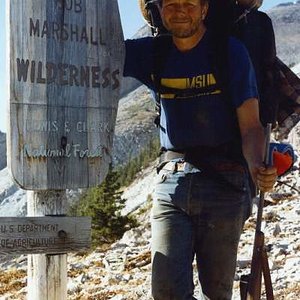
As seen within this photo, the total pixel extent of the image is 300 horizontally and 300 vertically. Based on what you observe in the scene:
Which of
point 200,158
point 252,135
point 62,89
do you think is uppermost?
point 62,89

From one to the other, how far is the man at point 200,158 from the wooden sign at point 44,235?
51 centimetres

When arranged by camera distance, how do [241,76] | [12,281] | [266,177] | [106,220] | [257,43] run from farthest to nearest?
[106,220]
[12,281]
[257,43]
[241,76]
[266,177]

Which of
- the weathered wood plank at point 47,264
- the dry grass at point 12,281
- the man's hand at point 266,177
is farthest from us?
the dry grass at point 12,281

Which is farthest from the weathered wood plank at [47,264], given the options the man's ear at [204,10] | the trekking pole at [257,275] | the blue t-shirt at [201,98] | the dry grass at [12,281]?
the dry grass at [12,281]

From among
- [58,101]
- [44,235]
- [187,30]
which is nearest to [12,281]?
[44,235]

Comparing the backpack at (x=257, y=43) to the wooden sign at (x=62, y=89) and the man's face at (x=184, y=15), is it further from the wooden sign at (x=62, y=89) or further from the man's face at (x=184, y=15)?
the wooden sign at (x=62, y=89)

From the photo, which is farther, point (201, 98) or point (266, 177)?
point (201, 98)

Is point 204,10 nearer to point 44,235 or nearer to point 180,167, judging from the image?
point 180,167

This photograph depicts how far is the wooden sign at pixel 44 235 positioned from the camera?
12.0ft

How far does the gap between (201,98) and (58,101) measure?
86cm

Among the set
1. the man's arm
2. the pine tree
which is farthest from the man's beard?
the pine tree

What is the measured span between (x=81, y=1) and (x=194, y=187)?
132 centimetres

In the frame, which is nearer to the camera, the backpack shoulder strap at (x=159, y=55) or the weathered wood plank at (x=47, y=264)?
the backpack shoulder strap at (x=159, y=55)

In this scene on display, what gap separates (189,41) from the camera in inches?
140
